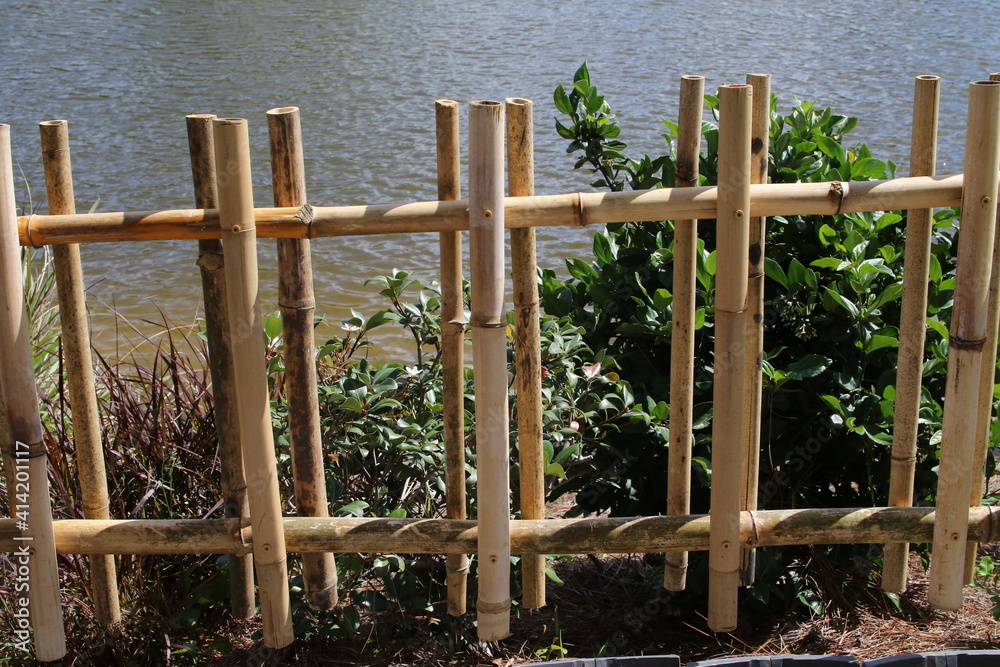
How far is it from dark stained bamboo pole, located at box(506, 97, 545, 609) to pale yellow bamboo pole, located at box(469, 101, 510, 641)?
74 millimetres

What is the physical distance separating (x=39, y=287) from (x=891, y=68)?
27.5 feet

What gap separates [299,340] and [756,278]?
99 centimetres

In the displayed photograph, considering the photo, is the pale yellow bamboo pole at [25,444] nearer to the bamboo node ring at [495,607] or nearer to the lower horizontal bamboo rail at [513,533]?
the lower horizontal bamboo rail at [513,533]

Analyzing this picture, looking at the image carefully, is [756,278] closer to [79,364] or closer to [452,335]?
[452,335]

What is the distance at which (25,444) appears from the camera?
2.11 metres

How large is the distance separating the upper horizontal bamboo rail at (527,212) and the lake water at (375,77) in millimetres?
3191

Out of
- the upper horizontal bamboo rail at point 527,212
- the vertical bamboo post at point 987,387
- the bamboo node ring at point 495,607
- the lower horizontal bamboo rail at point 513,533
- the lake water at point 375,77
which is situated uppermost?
the lake water at point 375,77

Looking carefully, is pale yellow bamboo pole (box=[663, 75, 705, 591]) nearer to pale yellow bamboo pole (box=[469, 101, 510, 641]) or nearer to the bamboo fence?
the bamboo fence

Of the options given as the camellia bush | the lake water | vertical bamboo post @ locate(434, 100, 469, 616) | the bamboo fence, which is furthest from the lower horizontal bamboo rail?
the lake water

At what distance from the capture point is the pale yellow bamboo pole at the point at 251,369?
194 cm

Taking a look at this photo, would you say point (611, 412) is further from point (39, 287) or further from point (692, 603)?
point (39, 287)

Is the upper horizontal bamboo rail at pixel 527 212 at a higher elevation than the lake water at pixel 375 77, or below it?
below

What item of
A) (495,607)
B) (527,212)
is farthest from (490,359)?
(495,607)

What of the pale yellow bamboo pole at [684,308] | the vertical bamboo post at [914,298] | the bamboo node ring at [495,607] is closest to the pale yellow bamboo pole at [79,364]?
the bamboo node ring at [495,607]
